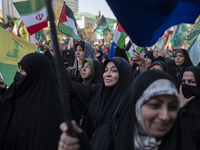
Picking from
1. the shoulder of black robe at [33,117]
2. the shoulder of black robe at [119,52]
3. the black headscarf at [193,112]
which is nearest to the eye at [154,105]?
the black headscarf at [193,112]

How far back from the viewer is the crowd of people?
1.32 m

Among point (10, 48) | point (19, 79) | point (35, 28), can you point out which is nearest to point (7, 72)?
point (10, 48)

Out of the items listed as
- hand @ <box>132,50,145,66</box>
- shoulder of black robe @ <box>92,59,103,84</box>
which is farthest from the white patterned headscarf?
shoulder of black robe @ <box>92,59,103,84</box>

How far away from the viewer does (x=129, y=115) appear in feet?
4.50

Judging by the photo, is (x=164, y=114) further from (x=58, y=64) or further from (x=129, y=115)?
(x=58, y=64)

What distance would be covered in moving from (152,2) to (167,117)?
901 millimetres

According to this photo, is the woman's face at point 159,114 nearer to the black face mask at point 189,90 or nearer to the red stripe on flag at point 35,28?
the black face mask at point 189,90

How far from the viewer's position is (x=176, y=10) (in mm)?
1723

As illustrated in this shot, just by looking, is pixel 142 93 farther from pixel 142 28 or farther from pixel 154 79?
pixel 142 28

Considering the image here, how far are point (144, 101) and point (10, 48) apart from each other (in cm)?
249

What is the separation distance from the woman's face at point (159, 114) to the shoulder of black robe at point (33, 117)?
3.46ft

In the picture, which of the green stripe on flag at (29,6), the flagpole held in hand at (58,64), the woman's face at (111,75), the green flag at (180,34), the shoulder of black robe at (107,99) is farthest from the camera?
the green flag at (180,34)

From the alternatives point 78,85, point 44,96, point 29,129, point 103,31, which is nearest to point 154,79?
point 44,96

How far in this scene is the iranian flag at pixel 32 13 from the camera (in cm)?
367
